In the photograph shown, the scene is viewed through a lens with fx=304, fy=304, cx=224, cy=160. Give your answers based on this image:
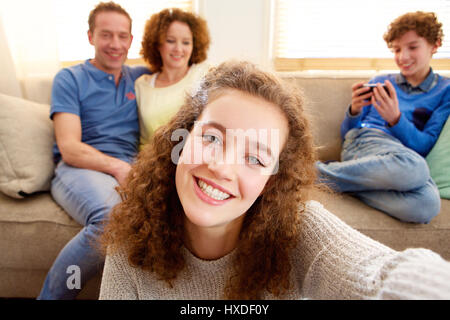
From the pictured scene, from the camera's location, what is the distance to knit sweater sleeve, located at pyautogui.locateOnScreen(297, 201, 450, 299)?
345 millimetres

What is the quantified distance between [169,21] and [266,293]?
4.07 feet

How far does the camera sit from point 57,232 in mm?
1006

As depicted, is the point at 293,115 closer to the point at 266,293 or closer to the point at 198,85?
the point at 198,85

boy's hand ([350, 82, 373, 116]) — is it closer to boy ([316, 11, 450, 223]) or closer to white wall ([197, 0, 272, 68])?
boy ([316, 11, 450, 223])

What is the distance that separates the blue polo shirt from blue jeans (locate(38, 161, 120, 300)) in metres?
0.19

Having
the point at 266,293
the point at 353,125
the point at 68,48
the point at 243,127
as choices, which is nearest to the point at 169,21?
the point at 68,48

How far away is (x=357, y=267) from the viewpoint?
445mm

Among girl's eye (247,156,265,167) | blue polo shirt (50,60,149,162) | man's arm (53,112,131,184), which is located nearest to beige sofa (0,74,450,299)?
man's arm (53,112,131,184)

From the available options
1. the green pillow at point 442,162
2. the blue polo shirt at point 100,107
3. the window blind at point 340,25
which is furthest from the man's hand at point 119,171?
the window blind at point 340,25

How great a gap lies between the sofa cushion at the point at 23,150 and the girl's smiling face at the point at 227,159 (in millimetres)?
826

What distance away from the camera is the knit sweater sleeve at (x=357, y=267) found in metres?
0.34

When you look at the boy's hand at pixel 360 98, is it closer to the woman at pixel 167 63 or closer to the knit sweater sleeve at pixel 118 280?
the woman at pixel 167 63

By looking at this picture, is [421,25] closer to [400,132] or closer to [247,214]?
[400,132]

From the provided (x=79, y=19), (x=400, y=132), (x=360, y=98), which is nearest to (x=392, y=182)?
(x=400, y=132)
